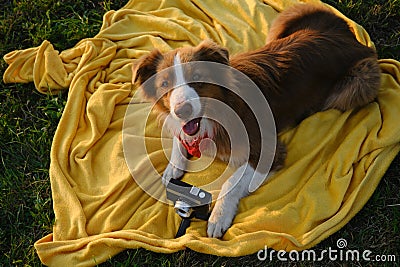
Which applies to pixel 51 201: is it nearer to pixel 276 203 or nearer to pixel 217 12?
pixel 276 203

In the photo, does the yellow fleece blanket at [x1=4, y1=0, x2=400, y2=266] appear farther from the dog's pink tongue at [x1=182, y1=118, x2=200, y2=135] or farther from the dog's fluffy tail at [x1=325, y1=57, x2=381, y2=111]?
the dog's pink tongue at [x1=182, y1=118, x2=200, y2=135]

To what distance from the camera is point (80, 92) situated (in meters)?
4.82

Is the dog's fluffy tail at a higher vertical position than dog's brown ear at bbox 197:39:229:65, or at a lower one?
lower

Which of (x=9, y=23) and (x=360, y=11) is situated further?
(x=9, y=23)

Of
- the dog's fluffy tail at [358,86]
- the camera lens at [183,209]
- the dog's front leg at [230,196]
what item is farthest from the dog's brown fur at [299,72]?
the camera lens at [183,209]

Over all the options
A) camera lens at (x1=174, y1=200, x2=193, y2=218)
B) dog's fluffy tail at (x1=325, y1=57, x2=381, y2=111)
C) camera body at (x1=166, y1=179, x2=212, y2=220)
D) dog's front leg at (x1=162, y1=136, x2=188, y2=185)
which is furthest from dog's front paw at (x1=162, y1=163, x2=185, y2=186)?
dog's fluffy tail at (x1=325, y1=57, x2=381, y2=111)

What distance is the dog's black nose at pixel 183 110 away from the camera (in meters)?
3.55

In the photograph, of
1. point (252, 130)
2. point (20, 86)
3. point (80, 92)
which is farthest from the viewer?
point (20, 86)

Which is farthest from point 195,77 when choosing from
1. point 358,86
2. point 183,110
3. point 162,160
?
point 358,86

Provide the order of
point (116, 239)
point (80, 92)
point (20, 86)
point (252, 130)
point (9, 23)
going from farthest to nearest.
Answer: point (9, 23) < point (20, 86) < point (80, 92) < point (252, 130) < point (116, 239)

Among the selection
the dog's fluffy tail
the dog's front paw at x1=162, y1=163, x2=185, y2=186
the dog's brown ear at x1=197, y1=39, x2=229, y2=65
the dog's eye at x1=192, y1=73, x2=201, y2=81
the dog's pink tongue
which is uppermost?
the dog's brown ear at x1=197, y1=39, x2=229, y2=65

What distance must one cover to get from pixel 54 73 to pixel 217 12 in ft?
5.85

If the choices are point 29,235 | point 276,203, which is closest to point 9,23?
point 29,235

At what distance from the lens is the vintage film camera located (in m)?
3.83
